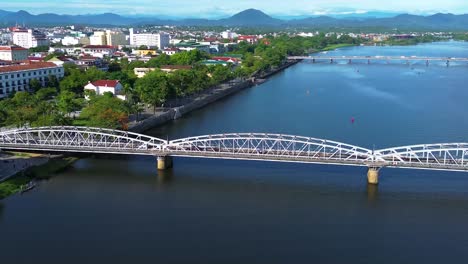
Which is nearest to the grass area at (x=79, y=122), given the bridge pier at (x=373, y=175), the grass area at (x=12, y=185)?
the grass area at (x=12, y=185)

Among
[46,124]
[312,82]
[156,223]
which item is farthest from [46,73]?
[156,223]

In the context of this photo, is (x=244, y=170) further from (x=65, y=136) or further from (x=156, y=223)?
(x=65, y=136)

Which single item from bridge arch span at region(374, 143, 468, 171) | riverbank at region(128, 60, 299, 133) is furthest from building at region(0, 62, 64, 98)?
bridge arch span at region(374, 143, 468, 171)

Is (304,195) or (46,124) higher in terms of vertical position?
(46,124)

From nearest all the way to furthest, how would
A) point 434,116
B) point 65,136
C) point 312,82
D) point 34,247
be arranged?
point 34,247 → point 65,136 → point 434,116 → point 312,82

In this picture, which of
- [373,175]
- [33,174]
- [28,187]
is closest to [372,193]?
[373,175]

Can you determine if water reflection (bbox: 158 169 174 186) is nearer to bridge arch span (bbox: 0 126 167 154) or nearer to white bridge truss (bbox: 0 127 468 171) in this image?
white bridge truss (bbox: 0 127 468 171)

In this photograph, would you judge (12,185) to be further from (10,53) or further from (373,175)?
(10,53)

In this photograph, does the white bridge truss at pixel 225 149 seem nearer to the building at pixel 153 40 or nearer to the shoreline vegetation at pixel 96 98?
the shoreline vegetation at pixel 96 98
